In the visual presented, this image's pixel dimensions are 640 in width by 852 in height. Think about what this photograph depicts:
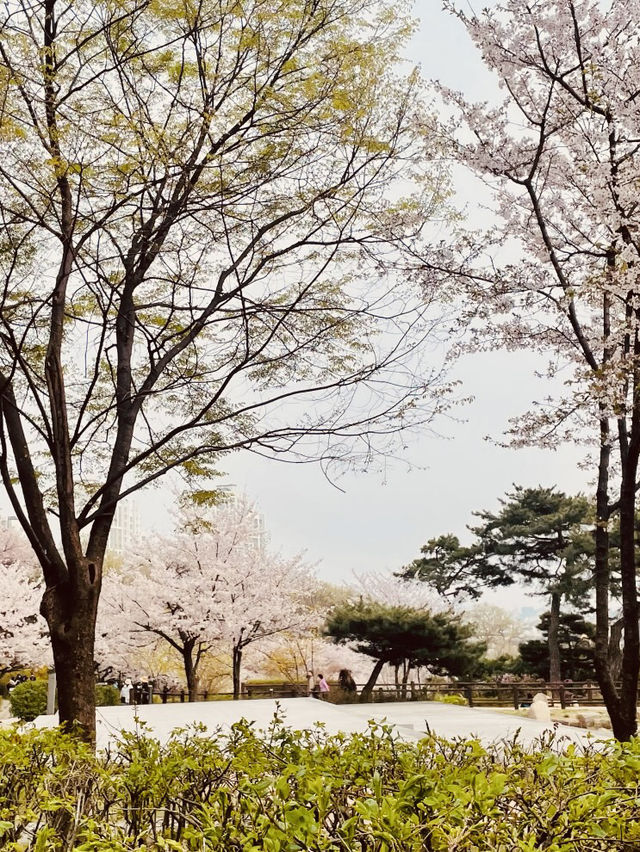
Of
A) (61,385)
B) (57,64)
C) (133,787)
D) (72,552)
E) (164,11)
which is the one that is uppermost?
(164,11)

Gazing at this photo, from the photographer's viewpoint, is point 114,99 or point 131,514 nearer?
point 114,99

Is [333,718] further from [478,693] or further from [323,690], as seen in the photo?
[478,693]

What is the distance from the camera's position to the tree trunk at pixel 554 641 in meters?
18.5

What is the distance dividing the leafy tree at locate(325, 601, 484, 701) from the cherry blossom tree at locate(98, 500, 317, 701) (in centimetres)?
161

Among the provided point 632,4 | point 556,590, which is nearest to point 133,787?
point 632,4

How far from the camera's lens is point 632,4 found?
17.3 ft

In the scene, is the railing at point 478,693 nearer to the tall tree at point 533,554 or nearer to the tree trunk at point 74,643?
the tall tree at point 533,554

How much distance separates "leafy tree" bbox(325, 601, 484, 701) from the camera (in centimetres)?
1666

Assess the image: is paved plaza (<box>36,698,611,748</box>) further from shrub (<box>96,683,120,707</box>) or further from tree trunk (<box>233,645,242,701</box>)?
tree trunk (<box>233,645,242,701</box>)

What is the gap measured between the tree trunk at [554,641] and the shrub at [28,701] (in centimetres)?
1211

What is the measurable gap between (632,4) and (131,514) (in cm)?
6890

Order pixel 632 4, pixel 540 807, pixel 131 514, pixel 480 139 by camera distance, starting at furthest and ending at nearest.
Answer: pixel 131 514 → pixel 480 139 → pixel 632 4 → pixel 540 807

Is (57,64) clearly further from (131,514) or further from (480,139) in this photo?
(131,514)

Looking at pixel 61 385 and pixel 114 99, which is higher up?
pixel 114 99
